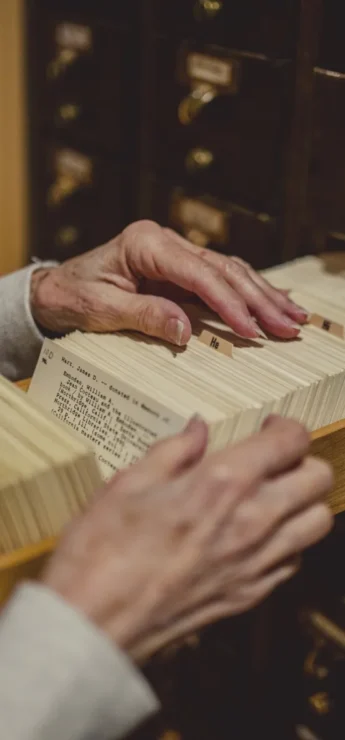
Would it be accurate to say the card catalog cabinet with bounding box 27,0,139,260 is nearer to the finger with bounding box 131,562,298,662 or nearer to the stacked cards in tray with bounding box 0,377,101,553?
the stacked cards in tray with bounding box 0,377,101,553

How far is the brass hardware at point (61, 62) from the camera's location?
1.78 metres

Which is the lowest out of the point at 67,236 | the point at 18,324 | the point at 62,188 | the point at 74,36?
the point at 67,236

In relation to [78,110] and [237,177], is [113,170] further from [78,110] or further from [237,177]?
[237,177]

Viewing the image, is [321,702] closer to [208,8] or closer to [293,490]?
[293,490]

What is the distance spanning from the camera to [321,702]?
1319 mm

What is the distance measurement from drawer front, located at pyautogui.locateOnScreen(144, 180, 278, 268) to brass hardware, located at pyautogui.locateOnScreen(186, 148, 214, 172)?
0.05 metres

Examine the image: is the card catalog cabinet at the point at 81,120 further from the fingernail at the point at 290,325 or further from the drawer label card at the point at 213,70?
the fingernail at the point at 290,325

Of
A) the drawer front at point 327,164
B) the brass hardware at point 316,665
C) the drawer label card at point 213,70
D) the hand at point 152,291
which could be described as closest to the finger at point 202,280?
the hand at point 152,291

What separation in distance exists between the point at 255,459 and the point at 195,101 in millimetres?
920

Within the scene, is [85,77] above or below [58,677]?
above

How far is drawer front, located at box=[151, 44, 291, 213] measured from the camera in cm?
128

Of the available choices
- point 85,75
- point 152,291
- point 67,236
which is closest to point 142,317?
point 152,291

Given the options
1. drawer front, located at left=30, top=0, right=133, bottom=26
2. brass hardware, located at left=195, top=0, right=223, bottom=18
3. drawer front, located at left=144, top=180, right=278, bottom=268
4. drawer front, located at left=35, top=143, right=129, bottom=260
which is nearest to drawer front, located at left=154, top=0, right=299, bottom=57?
brass hardware, located at left=195, top=0, right=223, bottom=18

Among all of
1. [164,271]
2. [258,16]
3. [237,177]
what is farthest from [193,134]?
[164,271]
